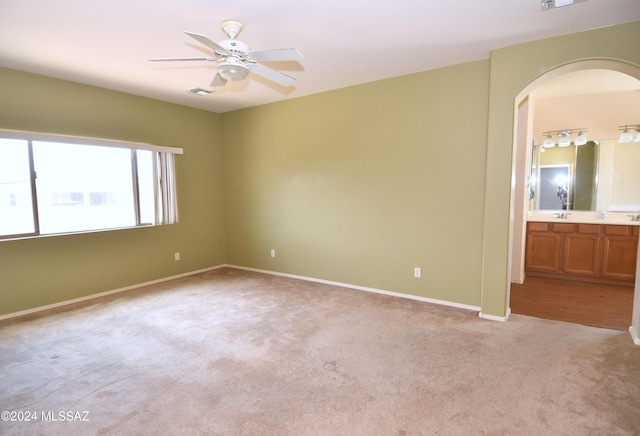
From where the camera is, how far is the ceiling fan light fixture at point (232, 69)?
7.47ft

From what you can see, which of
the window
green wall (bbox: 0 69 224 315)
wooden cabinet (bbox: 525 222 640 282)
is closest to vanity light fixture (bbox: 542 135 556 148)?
wooden cabinet (bbox: 525 222 640 282)

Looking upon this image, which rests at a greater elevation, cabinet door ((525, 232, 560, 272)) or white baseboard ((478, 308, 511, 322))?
cabinet door ((525, 232, 560, 272))

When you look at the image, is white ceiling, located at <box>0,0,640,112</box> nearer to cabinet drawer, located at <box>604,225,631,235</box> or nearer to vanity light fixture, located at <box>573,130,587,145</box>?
vanity light fixture, located at <box>573,130,587,145</box>

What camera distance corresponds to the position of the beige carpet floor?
186 cm

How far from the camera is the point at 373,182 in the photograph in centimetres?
408

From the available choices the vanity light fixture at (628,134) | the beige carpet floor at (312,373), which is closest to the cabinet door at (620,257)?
the vanity light fixture at (628,134)

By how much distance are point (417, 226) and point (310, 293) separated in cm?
161

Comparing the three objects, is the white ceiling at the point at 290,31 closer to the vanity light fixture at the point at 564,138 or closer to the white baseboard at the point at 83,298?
the white baseboard at the point at 83,298

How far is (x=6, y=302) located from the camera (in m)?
3.41

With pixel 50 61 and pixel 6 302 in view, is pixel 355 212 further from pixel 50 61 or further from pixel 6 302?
pixel 6 302

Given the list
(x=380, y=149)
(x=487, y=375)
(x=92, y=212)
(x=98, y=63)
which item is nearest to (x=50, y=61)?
(x=98, y=63)

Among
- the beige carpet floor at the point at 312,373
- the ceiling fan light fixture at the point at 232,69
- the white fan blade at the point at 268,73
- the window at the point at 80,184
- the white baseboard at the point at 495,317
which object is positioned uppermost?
the white fan blade at the point at 268,73

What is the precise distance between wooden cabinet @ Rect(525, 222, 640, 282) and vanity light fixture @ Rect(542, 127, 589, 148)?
52.8 inches

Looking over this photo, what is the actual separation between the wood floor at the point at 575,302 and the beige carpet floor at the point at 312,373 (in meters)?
0.31
